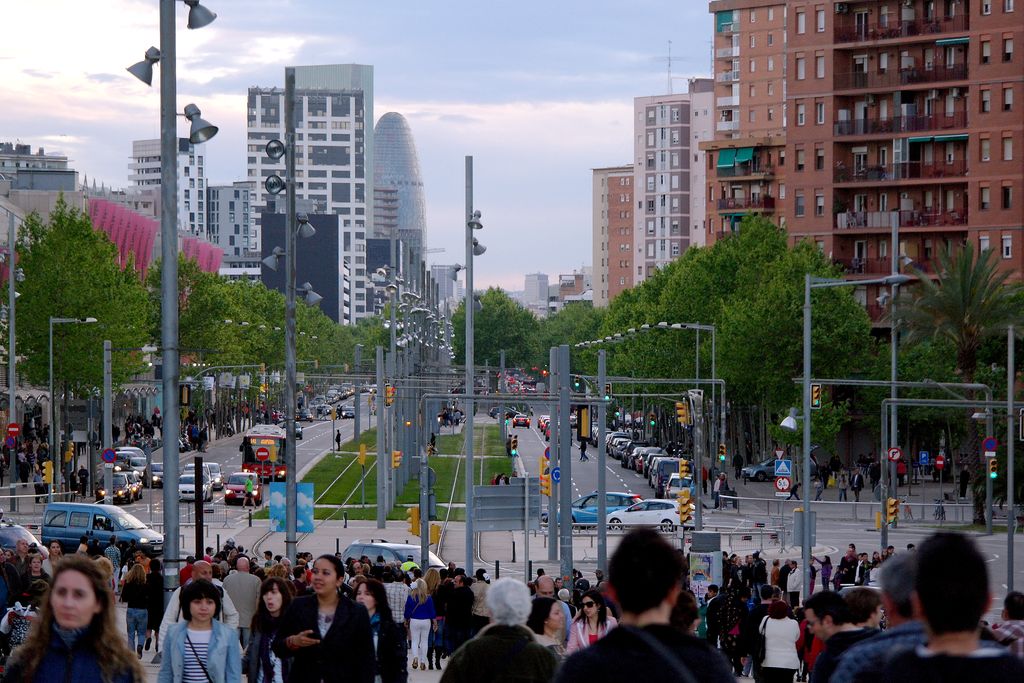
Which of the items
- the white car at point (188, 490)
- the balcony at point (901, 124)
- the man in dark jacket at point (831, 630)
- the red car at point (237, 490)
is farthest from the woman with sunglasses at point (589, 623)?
the balcony at point (901, 124)

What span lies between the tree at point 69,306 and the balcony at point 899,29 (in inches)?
1577

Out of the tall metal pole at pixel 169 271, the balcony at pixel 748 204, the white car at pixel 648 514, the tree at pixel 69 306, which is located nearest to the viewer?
the tall metal pole at pixel 169 271

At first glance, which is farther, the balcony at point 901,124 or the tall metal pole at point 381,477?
the balcony at point 901,124

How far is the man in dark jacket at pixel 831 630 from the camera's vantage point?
28.2 feet

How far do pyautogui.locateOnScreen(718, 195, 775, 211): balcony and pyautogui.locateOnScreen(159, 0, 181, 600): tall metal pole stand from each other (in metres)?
89.4

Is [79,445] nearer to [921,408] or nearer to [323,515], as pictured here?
[323,515]

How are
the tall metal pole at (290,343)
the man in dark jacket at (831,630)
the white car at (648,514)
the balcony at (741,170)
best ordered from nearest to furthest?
the man in dark jacket at (831,630)
the tall metal pole at (290,343)
the white car at (648,514)
the balcony at (741,170)

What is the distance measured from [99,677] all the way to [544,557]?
4242 cm

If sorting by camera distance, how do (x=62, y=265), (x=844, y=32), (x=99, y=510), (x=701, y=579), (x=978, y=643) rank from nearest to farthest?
(x=978, y=643), (x=701, y=579), (x=99, y=510), (x=62, y=265), (x=844, y=32)

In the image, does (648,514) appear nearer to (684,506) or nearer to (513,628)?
(684,506)

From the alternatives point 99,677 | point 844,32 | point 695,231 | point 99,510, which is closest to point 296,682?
point 99,677

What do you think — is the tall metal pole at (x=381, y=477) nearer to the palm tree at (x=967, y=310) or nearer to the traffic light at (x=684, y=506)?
the traffic light at (x=684, y=506)

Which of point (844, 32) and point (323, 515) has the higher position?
point (844, 32)

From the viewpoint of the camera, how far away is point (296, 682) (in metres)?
10.5
